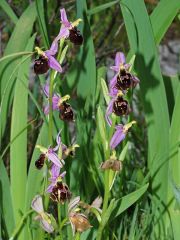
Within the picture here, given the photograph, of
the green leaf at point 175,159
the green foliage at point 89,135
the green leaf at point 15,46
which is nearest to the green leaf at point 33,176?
the green foliage at point 89,135

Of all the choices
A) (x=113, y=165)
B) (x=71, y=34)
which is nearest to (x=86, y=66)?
(x=71, y=34)

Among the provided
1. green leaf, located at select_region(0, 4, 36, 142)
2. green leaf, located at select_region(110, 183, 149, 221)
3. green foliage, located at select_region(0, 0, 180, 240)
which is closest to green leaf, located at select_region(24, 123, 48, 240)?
green foliage, located at select_region(0, 0, 180, 240)

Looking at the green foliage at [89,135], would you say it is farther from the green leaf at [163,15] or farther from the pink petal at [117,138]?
the pink petal at [117,138]

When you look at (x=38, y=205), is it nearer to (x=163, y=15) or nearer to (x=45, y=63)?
(x=45, y=63)

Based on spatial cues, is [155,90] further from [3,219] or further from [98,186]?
[3,219]

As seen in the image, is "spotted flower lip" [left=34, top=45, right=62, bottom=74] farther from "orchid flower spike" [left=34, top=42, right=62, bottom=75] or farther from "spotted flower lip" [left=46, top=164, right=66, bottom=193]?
"spotted flower lip" [left=46, top=164, right=66, bottom=193]
